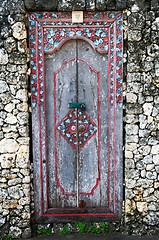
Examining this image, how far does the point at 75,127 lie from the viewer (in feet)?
9.66

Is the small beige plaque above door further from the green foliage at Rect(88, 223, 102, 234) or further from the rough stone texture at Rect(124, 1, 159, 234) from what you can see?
the green foliage at Rect(88, 223, 102, 234)

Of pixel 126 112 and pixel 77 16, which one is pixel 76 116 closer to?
pixel 126 112

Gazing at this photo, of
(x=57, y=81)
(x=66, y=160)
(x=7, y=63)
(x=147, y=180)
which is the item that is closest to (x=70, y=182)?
(x=66, y=160)

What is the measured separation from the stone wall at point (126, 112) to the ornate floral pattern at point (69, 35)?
0.29ft

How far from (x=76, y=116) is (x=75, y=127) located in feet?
0.45

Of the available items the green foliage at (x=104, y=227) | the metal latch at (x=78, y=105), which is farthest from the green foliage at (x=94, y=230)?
the metal latch at (x=78, y=105)

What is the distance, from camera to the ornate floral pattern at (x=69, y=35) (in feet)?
8.91

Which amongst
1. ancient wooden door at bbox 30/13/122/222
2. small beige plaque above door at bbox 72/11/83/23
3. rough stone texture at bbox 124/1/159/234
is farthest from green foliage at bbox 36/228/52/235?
small beige plaque above door at bbox 72/11/83/23

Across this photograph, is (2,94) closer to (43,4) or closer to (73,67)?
(73,67)

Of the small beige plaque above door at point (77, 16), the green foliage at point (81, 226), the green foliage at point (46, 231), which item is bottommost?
the green foliage at point (46, 231)

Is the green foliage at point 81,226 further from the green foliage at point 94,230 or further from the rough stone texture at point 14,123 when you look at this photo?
the rough stone texture at point 14,123

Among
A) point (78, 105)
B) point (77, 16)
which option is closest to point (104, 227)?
point (78, 105)

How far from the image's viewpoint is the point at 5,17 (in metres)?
2.62

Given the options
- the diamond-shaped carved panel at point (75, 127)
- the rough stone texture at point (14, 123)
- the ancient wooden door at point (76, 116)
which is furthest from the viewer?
the diamond-shaped carved panel at point (75, 127)
